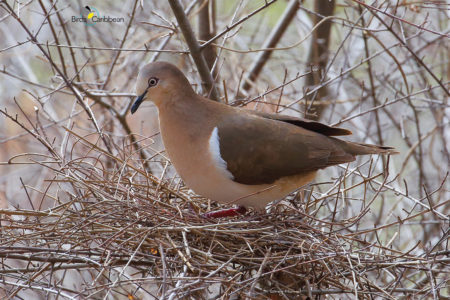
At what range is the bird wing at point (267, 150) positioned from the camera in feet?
12.2

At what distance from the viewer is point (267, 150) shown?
3.78 m

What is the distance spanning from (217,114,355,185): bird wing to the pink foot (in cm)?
24

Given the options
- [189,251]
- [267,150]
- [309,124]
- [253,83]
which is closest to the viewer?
[189,251]

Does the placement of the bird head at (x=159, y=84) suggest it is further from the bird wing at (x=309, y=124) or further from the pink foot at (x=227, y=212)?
the pink foot at (x=227, y=212)

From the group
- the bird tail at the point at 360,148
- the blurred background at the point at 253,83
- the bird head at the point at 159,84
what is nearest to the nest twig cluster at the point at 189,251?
the bird head at the point at 159,84

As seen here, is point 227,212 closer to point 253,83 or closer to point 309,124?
point 309,124

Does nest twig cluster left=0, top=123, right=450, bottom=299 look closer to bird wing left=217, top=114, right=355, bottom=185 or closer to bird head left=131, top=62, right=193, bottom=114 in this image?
bird wing left=217, top=114, right=355, bottom=185

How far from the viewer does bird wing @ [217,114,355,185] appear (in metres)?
3.73

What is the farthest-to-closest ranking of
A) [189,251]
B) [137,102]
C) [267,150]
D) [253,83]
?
[253,83] → [267,150] → [137,102] → [189,251]

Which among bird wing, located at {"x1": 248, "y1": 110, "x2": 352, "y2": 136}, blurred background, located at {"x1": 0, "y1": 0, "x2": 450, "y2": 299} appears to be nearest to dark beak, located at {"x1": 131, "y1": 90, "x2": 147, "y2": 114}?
blurred background, located at {"x1": 0, "y1": 0, "x2": 450, "y2": 299}

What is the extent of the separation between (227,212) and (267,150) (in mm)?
464

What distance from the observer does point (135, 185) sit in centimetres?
349

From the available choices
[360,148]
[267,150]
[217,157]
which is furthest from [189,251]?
[360,148]

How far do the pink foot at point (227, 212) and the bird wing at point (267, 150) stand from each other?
240 mm
